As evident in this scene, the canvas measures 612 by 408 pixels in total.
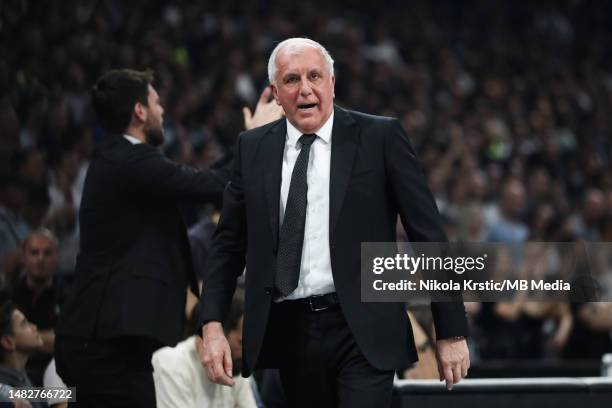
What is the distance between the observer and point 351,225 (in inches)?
108

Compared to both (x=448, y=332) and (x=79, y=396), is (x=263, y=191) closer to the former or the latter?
(x=448, y=332)

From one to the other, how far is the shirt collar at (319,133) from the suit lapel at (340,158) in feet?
0.04

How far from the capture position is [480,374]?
5.55 m

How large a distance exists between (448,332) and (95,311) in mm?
1285

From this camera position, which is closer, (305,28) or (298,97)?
(298,97)

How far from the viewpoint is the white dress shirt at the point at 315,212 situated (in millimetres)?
2729

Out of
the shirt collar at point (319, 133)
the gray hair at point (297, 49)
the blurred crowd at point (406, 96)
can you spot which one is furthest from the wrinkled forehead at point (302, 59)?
the blurred crowd at point (406, 96)

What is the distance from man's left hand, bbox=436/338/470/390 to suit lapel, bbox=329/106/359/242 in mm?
408

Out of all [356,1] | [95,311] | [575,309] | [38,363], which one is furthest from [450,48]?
[95,311]

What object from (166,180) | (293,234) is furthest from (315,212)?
(166,180)

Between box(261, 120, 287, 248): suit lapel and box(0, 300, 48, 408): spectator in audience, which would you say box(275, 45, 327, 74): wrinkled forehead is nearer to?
box(261, 120, 287, 248): suit lapel

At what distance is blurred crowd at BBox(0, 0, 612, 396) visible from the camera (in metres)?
6.85

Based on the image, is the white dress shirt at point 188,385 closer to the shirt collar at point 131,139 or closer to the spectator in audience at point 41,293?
the spectator in audience at point 41,293

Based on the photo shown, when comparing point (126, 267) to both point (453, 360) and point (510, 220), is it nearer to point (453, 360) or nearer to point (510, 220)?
point (453, 360)
